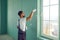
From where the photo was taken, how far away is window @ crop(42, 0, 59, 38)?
2320 mm

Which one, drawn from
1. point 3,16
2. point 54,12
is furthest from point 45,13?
point 3,16

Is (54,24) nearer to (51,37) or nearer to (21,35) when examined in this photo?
(51,37)

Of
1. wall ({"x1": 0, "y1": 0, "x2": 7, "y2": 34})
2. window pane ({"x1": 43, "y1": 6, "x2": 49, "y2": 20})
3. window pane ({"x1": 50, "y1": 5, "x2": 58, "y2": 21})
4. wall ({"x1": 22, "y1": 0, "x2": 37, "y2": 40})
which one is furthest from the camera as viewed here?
wall ({"x1": 0, "y1": 0, "x2": 7, "y2": 34})

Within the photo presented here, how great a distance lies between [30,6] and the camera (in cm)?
290

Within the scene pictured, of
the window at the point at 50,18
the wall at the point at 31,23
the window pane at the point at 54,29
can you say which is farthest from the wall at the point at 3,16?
the window pane at the point at 54,29

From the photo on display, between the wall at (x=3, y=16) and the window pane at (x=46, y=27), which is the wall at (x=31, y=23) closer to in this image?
the window pane at (x=46, y=27)

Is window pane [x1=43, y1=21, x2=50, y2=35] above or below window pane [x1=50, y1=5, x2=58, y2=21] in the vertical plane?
below

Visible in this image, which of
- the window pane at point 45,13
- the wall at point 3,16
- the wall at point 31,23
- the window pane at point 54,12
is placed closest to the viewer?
the window pane at point 54,12

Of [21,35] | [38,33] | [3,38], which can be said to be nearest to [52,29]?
[38,33]

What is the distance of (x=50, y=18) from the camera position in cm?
252

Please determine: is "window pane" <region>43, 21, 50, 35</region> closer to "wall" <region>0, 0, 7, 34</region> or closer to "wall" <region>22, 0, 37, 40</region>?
"wall" <region>22, 0, 37, 40</region>

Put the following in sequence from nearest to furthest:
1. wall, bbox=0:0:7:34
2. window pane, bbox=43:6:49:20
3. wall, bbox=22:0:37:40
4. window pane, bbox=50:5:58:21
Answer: window pane, bbox=50:5:58:21 → window pane, bbox=43:6:49:20 → wall, bbox=22:0:37:40 → wall, bbox=0:0:7:34

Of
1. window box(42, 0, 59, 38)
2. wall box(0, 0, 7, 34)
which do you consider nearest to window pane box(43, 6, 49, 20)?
window box(42, 0, 59, 38)

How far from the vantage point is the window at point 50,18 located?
2.32 metres
